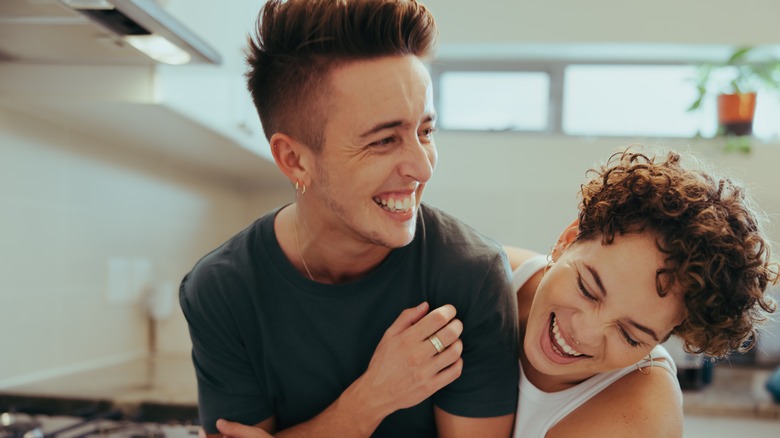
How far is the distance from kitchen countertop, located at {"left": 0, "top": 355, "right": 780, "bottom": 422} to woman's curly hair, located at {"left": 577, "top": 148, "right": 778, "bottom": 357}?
1145mm

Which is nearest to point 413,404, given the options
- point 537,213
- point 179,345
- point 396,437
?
point 396,437

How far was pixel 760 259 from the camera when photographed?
1.02m

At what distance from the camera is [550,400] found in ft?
3.83

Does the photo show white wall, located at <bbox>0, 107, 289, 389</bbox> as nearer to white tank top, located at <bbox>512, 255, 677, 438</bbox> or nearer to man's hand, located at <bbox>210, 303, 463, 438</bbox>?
man's hand, located at <bbox>210, 303, 463, 438</bbox>

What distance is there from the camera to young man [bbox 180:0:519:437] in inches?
41.3

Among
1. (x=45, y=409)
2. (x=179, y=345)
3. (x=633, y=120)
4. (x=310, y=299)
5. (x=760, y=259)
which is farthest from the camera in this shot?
(x=633, y=120)

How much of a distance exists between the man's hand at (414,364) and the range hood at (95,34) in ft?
2.02

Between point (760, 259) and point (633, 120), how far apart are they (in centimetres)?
204

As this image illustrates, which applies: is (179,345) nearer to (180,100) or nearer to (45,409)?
(45,409)

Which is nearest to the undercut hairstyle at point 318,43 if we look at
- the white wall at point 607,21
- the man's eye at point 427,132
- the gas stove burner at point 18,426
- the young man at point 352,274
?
the young man at point 352,274

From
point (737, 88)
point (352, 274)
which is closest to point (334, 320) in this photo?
point (352, 274)

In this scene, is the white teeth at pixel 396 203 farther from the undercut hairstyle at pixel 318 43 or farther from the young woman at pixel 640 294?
the young woman at pixel 640 294

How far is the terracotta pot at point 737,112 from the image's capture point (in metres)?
2.68

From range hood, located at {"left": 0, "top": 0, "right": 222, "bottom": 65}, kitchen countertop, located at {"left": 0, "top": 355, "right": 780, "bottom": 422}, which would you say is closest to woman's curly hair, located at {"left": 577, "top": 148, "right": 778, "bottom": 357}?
range hood, located at {"left": 0, "top": 0, "right": 222, "bottom": 65}
